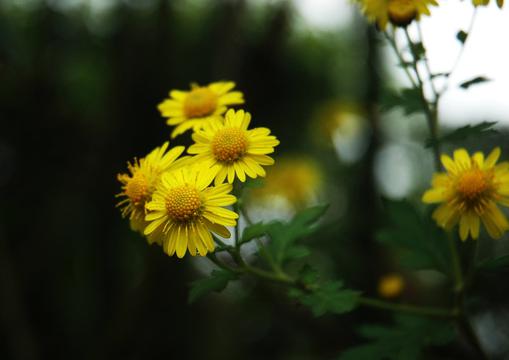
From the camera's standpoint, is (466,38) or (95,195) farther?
(95,195)

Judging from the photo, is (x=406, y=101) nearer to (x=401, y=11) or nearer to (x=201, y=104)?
(x=401, y=11)

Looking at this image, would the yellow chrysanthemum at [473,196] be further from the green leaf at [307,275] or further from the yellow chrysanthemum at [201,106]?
the yellow chrysanthemum at [201,106]

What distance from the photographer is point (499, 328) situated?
227 cm

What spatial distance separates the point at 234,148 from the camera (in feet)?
4.04

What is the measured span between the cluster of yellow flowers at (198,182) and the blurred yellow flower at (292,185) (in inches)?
68.8

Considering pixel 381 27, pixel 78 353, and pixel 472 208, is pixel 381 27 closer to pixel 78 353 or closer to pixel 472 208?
pixel 472 208

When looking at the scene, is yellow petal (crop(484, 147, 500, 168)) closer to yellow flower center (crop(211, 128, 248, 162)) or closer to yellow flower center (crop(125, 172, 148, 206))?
yellow flower center (crop(211, 128, 248, 162))

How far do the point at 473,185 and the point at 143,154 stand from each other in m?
2.42

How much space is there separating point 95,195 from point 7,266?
701 mm

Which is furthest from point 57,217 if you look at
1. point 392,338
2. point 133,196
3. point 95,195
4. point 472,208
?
point 472,208

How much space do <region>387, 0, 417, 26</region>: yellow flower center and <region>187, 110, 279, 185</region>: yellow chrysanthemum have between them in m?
0.51

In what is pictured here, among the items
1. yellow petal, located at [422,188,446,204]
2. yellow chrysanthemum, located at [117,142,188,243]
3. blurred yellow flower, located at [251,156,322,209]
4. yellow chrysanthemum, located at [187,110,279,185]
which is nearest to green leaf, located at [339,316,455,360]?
yellow petal, located at [422,188,446,204]

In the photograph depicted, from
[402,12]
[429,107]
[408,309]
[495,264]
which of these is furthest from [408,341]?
[402,12]

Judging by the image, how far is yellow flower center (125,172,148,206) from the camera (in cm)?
125
